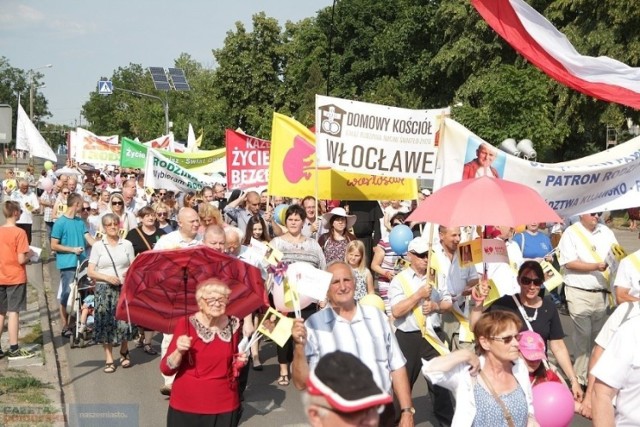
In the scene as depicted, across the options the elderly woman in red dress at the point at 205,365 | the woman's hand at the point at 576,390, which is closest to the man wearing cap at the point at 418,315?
the woman's hand at the point at 576,390

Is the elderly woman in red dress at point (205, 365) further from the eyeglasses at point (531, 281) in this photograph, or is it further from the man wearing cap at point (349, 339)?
the eyeglasses at point (531, 281)

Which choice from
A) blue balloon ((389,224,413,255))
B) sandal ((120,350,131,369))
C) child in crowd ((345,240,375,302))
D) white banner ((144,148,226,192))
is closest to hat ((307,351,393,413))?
child in crowd ((345,240,375,302))

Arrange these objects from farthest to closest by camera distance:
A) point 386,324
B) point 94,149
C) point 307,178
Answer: point 94,149 < point 307,178 < point 386,324

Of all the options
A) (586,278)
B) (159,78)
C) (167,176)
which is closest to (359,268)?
(586,278)

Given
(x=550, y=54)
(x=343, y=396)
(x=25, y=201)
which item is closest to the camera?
(x=343, y=396)

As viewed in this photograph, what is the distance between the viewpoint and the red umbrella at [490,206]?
575cm

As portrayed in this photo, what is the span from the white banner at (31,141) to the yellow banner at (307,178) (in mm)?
12965

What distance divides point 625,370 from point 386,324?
53.8 inches

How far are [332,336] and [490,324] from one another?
88 centimetres

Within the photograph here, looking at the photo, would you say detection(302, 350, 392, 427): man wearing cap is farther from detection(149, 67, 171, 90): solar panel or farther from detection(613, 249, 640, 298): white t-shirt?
detection(149, 67, 171, 90): solar panel

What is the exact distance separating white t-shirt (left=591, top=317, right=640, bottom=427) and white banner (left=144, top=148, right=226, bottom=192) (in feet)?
42.9

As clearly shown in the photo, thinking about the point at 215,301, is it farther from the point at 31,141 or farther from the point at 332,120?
the point at 31,141

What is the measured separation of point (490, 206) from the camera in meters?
5.82

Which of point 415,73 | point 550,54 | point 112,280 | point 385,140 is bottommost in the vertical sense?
point 112,280
